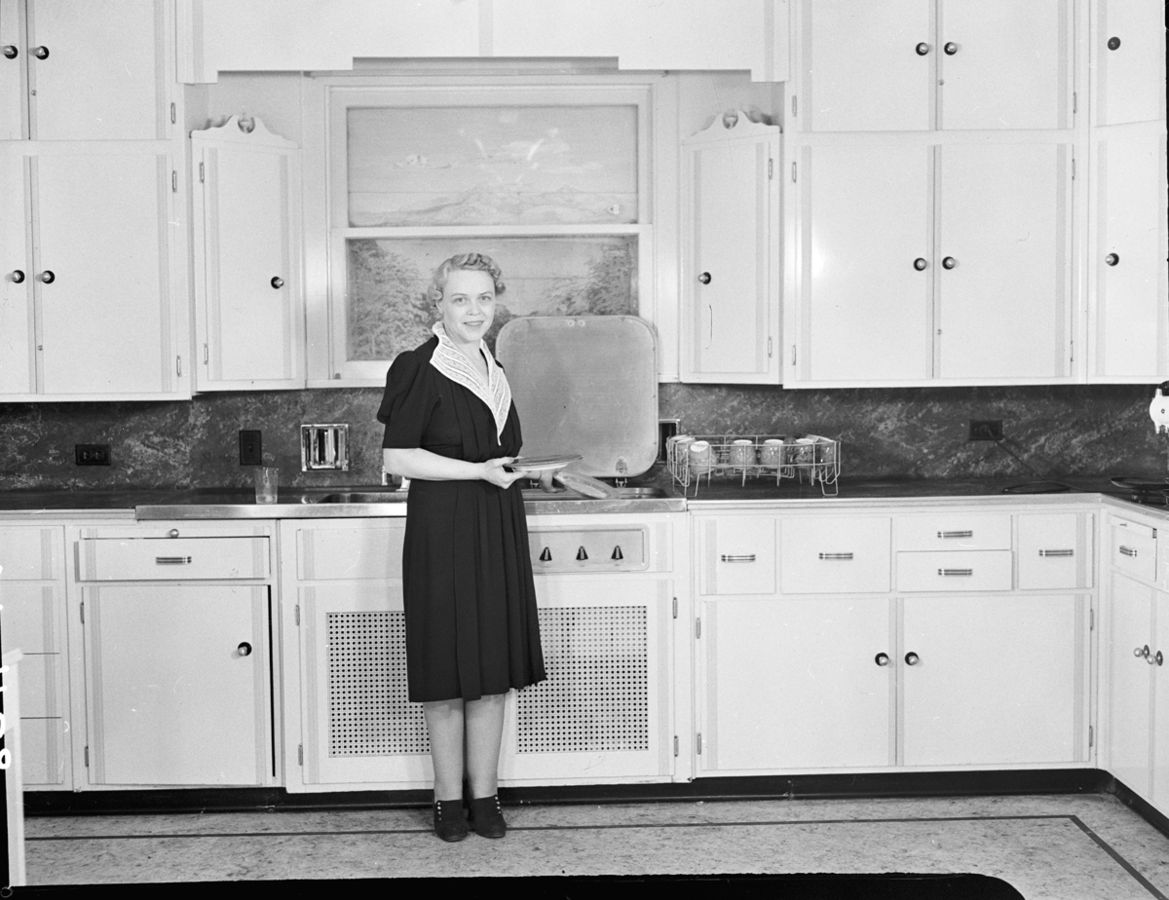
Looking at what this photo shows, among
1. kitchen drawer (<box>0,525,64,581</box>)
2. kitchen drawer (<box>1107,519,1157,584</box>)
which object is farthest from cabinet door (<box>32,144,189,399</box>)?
kitchen drawer (<box>1107,519,1157,584</box>)

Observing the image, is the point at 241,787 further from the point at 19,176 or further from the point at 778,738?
the point at 19,176

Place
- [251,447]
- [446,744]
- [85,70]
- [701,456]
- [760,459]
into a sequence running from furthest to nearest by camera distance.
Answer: [251,447], [760,459], [701,456], [85,70], [446,744]

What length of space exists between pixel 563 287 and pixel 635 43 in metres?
0.85

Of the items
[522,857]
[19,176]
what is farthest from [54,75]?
[522,857]

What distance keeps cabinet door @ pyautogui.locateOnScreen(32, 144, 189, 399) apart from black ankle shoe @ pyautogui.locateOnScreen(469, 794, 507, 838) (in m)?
1.61

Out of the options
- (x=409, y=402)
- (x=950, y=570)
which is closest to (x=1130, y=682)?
(x=950, y=570)

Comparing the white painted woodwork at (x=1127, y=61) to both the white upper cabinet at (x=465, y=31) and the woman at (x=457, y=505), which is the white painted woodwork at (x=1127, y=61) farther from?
the woman at (x=457, y=505)

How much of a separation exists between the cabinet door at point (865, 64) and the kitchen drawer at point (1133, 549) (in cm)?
139

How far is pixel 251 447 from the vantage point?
14.4ft

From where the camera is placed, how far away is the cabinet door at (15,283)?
13.0 ft

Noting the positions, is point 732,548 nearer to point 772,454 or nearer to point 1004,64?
point 772,454

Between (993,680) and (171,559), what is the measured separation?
8.24 feet

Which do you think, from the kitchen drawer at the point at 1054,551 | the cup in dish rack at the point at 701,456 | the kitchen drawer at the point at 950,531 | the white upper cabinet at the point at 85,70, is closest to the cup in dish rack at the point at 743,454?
the cup in dish rack at the point at 701,456

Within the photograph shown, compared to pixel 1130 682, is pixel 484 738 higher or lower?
lower
